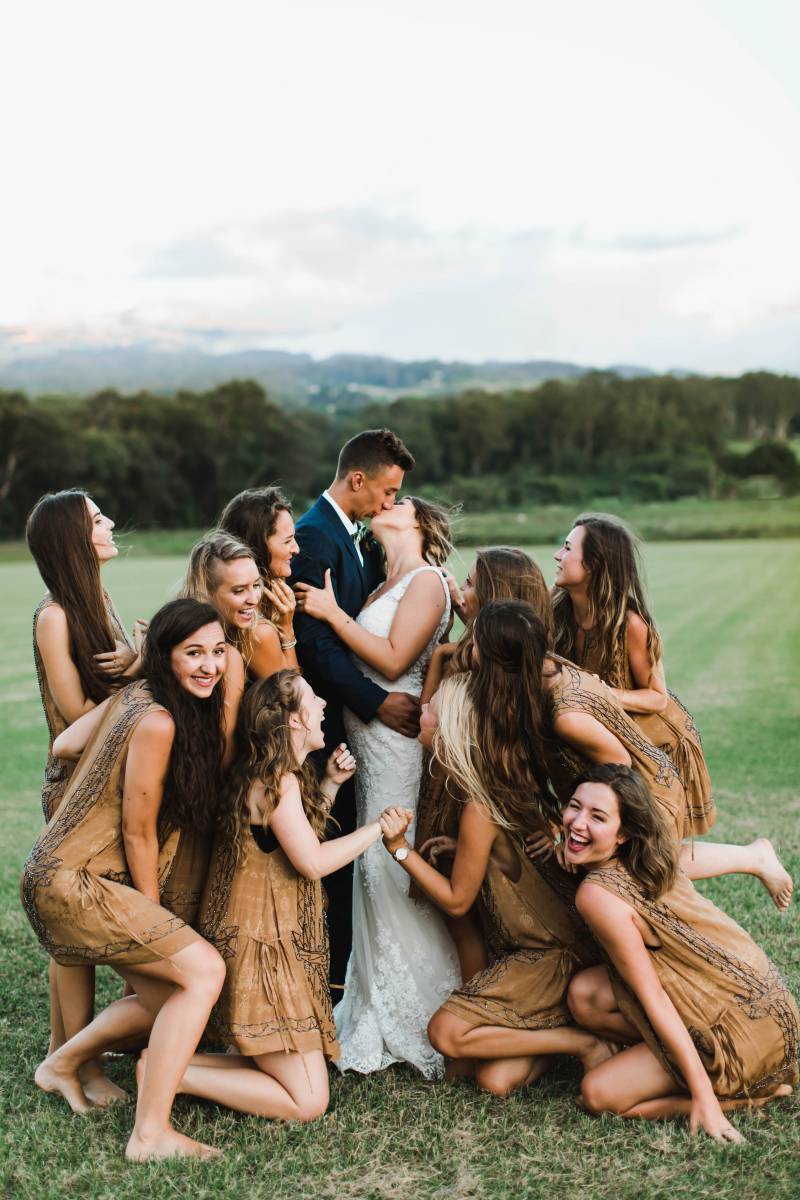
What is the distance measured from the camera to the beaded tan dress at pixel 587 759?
167 inches

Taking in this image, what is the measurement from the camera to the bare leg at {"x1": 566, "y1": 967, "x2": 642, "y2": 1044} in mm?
4141

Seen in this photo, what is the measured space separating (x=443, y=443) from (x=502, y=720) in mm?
78000

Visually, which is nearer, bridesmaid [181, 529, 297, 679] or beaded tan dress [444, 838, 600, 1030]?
beaded tan dress [444, 838, 600, 1030]

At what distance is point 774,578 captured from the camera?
Result: 108ft

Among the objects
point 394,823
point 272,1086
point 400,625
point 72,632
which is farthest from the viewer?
point 400,625

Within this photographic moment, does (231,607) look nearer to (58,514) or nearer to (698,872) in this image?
(58,514)

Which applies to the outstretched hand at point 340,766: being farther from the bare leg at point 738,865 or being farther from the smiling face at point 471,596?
the bare leg at point 738,865

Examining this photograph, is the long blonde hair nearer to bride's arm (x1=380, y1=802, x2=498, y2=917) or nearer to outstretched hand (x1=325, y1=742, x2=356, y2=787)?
outstretched hand (x1=325, y1=742, x2=356, y2=787)

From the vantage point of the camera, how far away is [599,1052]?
423cm

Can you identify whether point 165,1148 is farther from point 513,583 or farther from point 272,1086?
point 513,583

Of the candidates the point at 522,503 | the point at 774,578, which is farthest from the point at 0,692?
the point at 522,503

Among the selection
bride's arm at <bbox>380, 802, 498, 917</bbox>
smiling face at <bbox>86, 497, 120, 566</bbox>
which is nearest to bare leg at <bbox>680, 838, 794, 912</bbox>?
bride's arm at <bbox>380, 802, 498, 917</bbox>

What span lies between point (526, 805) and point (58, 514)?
6.62ft

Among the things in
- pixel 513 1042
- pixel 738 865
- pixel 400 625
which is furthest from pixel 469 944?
pixel 400 625
